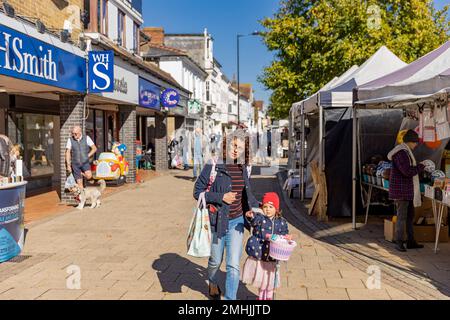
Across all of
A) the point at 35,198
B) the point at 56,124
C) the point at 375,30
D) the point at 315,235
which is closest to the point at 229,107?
the point at 375,30

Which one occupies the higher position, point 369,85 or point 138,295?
point 369,85

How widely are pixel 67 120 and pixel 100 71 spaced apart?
149 centimetres

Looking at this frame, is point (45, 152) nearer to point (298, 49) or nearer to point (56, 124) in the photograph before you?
point (56, 124)

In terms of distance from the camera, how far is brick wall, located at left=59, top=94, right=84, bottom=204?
11.7 meters

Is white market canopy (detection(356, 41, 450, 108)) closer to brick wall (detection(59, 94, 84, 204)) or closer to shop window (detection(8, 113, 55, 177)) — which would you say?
brick wall (detection(59, 94, 84, 204))

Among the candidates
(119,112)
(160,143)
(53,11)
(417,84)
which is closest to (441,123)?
(417,84)

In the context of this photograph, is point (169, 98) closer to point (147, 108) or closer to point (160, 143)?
point (160, 143)

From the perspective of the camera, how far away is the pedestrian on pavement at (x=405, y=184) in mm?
6914

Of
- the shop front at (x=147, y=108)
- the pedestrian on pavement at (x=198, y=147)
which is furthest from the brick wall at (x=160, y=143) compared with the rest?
the pedestrian on pavement at (x=198, y=147)

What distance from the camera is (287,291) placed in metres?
5.20

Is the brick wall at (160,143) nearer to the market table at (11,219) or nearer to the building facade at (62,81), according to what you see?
the building facade at (62,81)

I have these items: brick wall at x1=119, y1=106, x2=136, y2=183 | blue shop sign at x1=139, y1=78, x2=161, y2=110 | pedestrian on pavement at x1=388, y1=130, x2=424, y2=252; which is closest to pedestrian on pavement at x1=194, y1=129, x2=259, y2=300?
pedestrian on pavement at x1=388, y1=130, x2=424, y2=252

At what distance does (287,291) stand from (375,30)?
17.6m

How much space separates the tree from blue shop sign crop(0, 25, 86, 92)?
12145 mm
